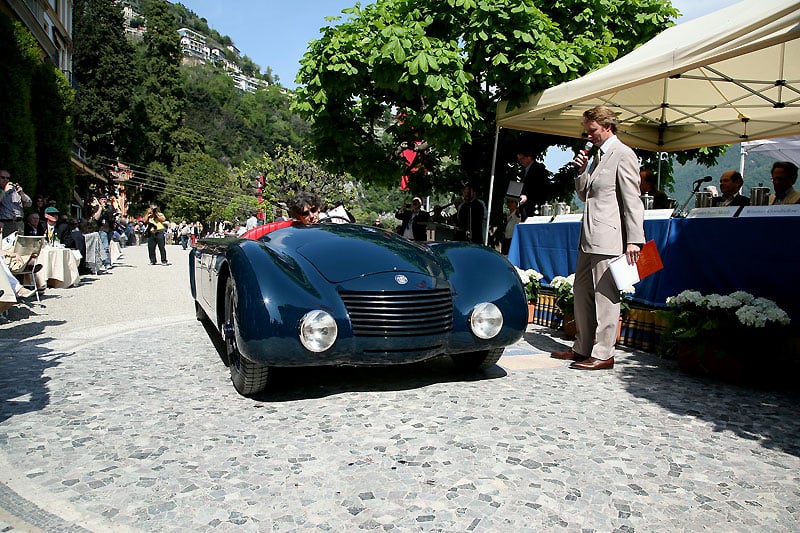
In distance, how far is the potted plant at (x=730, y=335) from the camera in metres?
4.17

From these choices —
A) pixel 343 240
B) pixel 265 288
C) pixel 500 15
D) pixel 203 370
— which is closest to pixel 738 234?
pixel 343 240

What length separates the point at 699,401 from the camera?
387 centimetres

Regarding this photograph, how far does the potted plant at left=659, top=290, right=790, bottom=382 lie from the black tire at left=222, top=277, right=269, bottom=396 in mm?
3076

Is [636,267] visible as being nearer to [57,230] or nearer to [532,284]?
[532,284]

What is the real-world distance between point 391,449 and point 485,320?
4.13ft

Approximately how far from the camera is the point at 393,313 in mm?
3623

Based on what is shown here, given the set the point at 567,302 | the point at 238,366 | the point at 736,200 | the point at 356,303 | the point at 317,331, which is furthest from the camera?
the point at 736,200

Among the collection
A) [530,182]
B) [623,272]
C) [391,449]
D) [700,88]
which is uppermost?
[700,88]

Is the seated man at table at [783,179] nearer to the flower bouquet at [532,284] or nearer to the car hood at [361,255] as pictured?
the flower bouquet at [532,284]

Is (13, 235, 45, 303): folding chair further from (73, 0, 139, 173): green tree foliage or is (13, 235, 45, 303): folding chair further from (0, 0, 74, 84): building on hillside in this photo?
(73, 0, 139, 173): green tree foliage

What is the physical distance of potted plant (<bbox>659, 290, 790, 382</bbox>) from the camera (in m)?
4.17

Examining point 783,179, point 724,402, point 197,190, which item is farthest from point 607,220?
point 197,190

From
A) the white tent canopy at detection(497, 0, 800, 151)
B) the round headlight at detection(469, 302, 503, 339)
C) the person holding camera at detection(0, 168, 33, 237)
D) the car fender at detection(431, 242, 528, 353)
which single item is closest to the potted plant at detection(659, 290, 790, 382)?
the car fender at detection(431, 242, 528, 353)

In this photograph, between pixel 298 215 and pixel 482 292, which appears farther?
pixel 298 215
